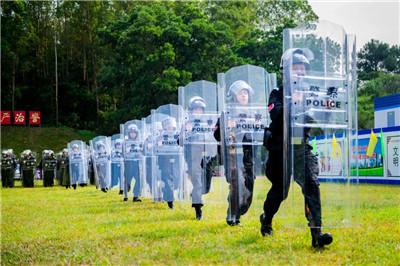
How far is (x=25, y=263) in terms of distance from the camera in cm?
759

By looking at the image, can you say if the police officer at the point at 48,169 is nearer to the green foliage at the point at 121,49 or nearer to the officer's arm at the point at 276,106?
the green foliage at the point at 121,49

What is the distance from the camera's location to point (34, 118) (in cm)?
5581

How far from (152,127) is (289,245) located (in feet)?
26.9

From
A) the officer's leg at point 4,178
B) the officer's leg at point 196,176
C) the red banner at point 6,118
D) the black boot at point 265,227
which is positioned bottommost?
the officer's leg at point 4,178

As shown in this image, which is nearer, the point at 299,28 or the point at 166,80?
the point at 299,28

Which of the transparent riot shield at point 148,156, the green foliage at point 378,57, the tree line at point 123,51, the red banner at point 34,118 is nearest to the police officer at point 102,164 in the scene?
the transparent riot shield at point 148,156

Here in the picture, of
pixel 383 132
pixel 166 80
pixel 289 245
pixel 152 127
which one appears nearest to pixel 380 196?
pixel 152 127

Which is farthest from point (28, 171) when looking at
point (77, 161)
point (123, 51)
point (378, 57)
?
point (378, 57)

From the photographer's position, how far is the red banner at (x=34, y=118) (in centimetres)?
5556

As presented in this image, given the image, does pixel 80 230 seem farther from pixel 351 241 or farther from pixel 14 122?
pixel 14 122

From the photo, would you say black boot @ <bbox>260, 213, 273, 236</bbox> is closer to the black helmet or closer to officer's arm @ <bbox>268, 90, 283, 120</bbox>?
officer's arm @ <bbox>268, 90, 283, 120</bbox>

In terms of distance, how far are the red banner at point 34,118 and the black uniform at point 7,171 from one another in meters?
24.7

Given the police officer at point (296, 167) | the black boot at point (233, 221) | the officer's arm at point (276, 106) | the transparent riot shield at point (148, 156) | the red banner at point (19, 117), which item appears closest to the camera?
the police officer at point (296, 167)

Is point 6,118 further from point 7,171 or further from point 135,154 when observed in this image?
point 135,154
